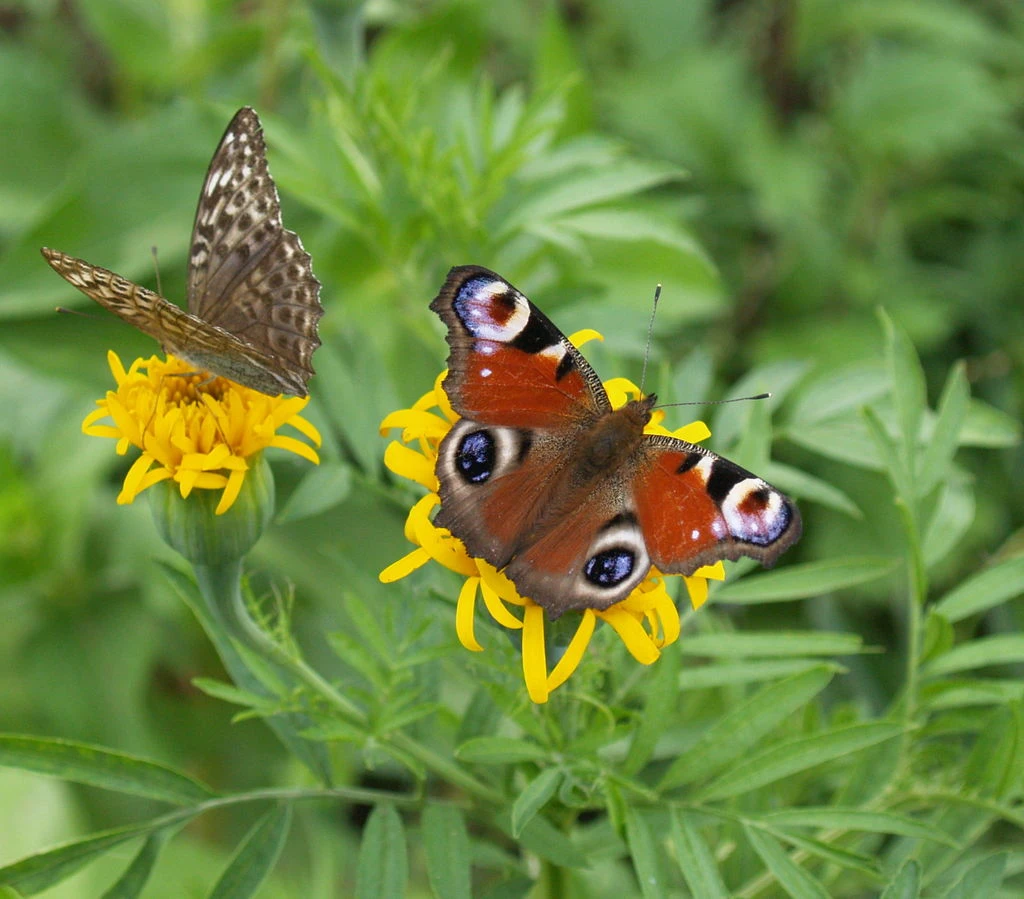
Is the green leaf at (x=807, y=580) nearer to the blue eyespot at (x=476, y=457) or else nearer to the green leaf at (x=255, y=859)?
the blue eyespot at (x=476, y=457)

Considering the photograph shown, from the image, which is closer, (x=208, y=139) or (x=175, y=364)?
(x=175, y=364)

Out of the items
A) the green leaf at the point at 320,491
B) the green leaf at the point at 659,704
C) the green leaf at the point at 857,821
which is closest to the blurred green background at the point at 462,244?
the green leaf at the point at 320,491

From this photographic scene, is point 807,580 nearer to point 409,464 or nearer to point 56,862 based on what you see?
point 409,464

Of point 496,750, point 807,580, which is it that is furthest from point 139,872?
point 807,580

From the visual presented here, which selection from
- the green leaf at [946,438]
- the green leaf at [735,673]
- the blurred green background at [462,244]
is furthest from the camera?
the blurred green background at [462,244]

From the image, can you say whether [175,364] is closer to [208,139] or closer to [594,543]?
[594,543]

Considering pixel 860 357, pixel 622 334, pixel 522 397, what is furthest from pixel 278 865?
pixel 860 357

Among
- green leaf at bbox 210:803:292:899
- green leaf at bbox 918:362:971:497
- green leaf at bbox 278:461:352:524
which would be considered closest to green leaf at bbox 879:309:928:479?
green leaf at bbox 918:362:971:497
